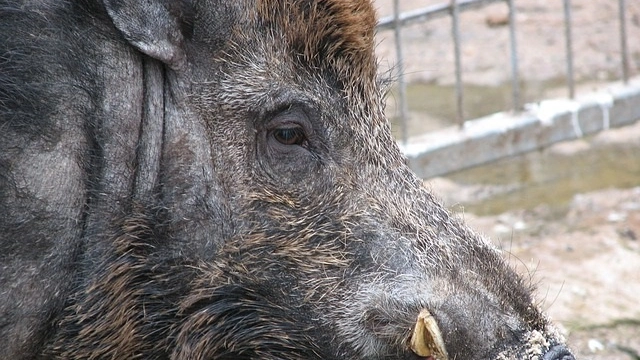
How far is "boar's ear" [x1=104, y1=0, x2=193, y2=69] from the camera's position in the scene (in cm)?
381

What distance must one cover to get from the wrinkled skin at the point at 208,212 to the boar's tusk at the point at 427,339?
0.12 ft

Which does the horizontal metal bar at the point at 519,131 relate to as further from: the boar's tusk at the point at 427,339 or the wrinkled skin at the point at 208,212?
the boar's tusk at the point at 427,339

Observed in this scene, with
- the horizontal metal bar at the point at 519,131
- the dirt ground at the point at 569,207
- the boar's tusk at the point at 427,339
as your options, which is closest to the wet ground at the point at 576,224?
the dirt ground at the point at 569,207

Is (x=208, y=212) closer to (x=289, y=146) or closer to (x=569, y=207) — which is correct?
(x=289, y=146)

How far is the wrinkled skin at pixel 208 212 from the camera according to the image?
3.84 meters

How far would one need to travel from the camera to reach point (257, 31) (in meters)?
4.03

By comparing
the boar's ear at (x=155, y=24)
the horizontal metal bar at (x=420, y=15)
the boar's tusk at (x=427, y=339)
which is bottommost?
the boar's tusk at (x=427, y=339)

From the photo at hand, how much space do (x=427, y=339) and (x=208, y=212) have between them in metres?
0.84

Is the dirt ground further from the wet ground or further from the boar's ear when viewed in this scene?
the boar's ear

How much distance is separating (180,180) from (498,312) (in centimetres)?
114

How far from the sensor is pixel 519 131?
808 cm

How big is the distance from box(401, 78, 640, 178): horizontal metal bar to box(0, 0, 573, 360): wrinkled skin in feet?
11.4

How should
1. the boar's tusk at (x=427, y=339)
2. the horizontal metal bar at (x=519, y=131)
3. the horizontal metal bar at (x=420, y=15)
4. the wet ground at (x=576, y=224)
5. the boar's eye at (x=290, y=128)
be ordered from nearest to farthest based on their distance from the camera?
the boar's tusk at (x=427, y=339)
the boar's eye at (x=290, y=128)
the wet ground at (x=576, y=224)
the horizontal metal bar at (x=519, y=131)
the horizontal metal bar at (x=420, y=15)

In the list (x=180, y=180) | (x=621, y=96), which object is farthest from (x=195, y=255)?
(x=621, y=96)
